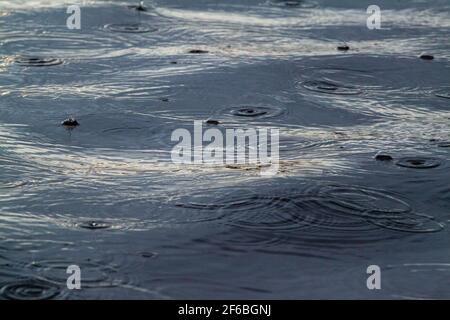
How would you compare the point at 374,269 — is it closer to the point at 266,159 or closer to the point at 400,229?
the point at 400,229

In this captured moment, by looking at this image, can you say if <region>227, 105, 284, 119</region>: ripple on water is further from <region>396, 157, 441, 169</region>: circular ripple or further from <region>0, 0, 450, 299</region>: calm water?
<region>396, 157, 441, 169</region>: circular ripple

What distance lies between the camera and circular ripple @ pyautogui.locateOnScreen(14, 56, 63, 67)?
24.7ft

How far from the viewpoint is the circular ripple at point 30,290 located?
409 cm

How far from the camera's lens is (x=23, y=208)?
4992 millimetres

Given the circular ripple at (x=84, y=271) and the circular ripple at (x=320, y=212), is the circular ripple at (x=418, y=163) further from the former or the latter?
the circular ripple at (x=84, y=271)

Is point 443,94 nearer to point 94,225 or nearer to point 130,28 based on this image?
point 130,28

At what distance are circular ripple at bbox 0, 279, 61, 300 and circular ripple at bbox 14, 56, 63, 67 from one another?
3547mm

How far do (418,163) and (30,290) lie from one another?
2426 millimetres

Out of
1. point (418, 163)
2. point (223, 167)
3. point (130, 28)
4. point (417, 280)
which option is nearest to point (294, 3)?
point (130, 28)

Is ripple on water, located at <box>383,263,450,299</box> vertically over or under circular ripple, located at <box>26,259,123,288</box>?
under

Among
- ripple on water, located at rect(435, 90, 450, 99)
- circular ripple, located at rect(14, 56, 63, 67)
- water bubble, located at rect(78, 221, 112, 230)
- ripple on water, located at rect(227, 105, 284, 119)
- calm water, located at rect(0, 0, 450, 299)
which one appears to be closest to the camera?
calm water, located at rect(0, 0, 450, 299)

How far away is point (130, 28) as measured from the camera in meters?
8.53

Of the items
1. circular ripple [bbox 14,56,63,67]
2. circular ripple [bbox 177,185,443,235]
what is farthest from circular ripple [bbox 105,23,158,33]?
circular ripple [bbox 177,185,443,235]

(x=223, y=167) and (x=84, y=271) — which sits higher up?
(x=223, y=167)
